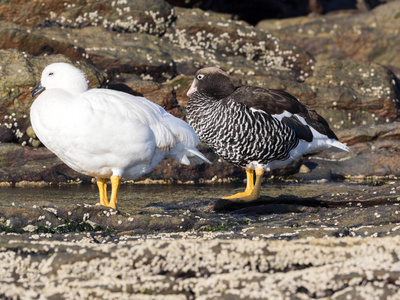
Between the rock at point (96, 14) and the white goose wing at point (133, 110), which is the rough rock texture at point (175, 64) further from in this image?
the white goose wing at point (133, 110)

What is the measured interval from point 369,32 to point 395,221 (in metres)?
17.4

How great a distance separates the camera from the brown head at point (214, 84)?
31.5ft

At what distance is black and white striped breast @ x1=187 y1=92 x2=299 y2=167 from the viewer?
9055 millimetres

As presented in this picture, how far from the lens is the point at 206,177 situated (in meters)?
12.3

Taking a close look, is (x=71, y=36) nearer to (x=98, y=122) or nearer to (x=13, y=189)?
(x=13, y=189)

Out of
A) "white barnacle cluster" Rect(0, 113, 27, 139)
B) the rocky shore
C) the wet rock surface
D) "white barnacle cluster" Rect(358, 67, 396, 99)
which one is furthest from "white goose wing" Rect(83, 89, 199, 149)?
"white barnacle cluster" Rect(358, 67, 396, 99)

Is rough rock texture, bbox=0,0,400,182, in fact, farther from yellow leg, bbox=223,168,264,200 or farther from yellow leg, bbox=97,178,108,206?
yellow leg, bbox=97,178,108,206

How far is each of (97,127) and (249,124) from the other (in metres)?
2.59

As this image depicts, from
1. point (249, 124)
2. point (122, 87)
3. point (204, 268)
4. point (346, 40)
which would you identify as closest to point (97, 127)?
point (249, 124)

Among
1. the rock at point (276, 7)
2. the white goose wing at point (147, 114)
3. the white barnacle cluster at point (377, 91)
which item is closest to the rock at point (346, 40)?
the rock at point (276, 7)

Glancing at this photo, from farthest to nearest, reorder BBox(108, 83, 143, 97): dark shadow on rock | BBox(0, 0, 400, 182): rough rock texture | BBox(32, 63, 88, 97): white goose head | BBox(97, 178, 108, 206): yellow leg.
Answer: BBox(108, 83, 143, 97): dark shadow on rock
BBox(0, 0, 400, 182): rough rock texture
BBox(97, 178, 108, 206): yellow leg
BBox(32, 63, 88, 97): white goose head

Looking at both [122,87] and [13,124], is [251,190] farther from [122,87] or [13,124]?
[13,124]

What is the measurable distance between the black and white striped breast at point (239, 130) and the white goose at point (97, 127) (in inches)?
Result: 38.1

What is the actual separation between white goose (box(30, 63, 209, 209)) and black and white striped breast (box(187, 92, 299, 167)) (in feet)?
3.18
